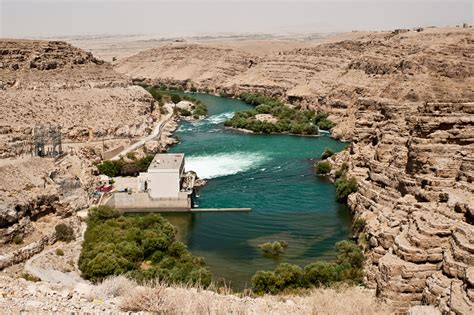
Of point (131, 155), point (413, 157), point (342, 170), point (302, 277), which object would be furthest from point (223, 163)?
point (413, 157)

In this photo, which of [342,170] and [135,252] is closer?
[135,252]

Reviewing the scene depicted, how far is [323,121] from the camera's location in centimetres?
6975

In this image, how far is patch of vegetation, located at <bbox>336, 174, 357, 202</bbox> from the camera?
36.7 meters

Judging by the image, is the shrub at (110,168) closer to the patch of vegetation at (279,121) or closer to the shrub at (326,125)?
the patch of vegetation at (279,121)

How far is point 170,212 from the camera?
37188 millimetres

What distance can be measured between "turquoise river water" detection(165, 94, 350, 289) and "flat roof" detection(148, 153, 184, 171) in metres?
2.76

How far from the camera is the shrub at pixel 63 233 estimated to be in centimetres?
2728

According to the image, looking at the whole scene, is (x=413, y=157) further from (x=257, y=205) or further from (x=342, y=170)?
(x=342, y=170)

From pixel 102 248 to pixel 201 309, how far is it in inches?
581

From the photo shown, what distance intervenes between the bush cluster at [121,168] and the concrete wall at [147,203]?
23.4ft

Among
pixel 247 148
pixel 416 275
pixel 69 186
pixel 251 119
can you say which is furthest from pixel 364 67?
pixel 416 275

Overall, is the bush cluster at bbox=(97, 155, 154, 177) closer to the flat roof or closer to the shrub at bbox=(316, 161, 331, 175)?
the flat roof

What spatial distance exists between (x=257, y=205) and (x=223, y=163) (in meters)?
13.3

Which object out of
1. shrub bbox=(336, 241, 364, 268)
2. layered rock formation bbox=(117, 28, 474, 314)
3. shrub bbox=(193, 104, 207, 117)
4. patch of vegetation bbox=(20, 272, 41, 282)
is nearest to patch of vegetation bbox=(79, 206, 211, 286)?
patch of vegetation bbox=(20, 272, 41, 282)
